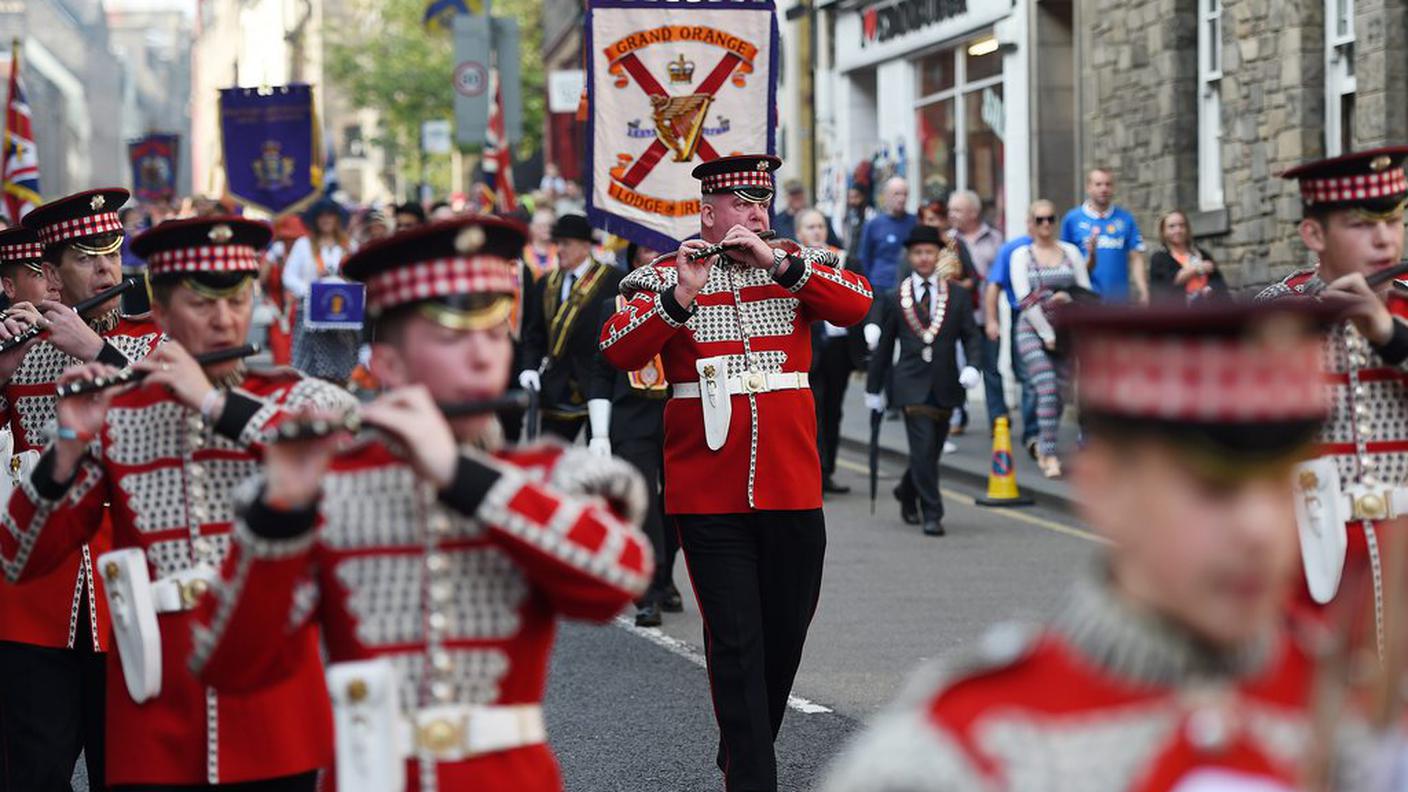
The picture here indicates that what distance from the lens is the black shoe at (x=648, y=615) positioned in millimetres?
11219

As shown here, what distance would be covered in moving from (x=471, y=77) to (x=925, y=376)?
50.7 feet

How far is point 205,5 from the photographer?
161 meters

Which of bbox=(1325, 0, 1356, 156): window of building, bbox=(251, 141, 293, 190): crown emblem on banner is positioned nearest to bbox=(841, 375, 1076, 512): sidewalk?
bbox=(1325, 0, 1356, 156): window of building

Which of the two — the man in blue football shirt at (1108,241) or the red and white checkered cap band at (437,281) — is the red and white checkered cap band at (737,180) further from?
the man in blue football shirt at (1108,241)

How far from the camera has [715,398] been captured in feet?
24.6

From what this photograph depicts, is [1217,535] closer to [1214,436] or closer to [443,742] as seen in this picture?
[1214,436]

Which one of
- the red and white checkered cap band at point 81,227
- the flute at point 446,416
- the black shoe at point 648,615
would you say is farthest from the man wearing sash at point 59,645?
the black shoe at point 648,615

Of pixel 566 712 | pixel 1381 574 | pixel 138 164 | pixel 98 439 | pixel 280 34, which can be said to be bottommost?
pixel 566 712

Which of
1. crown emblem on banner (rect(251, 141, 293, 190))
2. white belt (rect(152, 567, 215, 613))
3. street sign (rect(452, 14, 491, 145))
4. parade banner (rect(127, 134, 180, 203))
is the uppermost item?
street sign (rect(452, 14, 491, 145))

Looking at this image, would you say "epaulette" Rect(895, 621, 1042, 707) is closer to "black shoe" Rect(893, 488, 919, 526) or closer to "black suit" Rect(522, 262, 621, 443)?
"black suit" Rect(522, 262, 621, 443)

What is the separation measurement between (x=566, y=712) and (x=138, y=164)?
2274cm

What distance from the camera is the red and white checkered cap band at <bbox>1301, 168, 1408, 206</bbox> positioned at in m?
5.91

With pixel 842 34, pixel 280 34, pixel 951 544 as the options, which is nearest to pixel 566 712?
pixel 951 544

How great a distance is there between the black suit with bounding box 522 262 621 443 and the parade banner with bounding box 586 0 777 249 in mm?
2831
